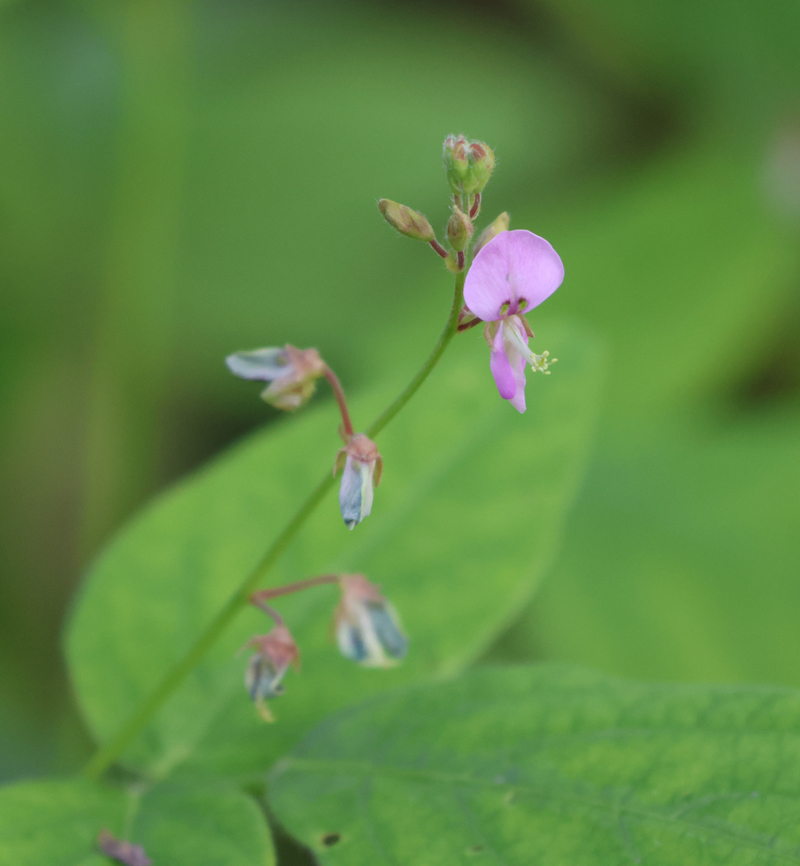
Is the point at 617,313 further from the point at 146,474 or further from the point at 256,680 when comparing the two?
the point at 256,680

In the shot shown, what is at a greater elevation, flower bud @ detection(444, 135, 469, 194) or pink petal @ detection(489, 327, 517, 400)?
flower bud @ detection(444, 135, 469, 194)

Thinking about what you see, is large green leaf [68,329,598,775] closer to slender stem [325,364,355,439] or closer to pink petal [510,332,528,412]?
slender stem [325,364,355,439]

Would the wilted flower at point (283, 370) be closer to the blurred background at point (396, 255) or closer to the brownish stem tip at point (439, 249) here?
the brownish stem tip at point (439, 249)

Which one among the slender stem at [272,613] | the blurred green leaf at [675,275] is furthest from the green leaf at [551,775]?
the blurred green leaf at [675,275]

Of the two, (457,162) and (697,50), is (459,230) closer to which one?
(457,162)

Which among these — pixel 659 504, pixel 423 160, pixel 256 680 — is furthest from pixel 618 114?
pixel 256 680

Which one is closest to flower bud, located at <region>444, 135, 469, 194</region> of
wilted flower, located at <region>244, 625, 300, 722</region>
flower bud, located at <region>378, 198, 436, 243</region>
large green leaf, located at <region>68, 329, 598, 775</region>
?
flower bud, located at <region>378, 198, 436, 243</region>
